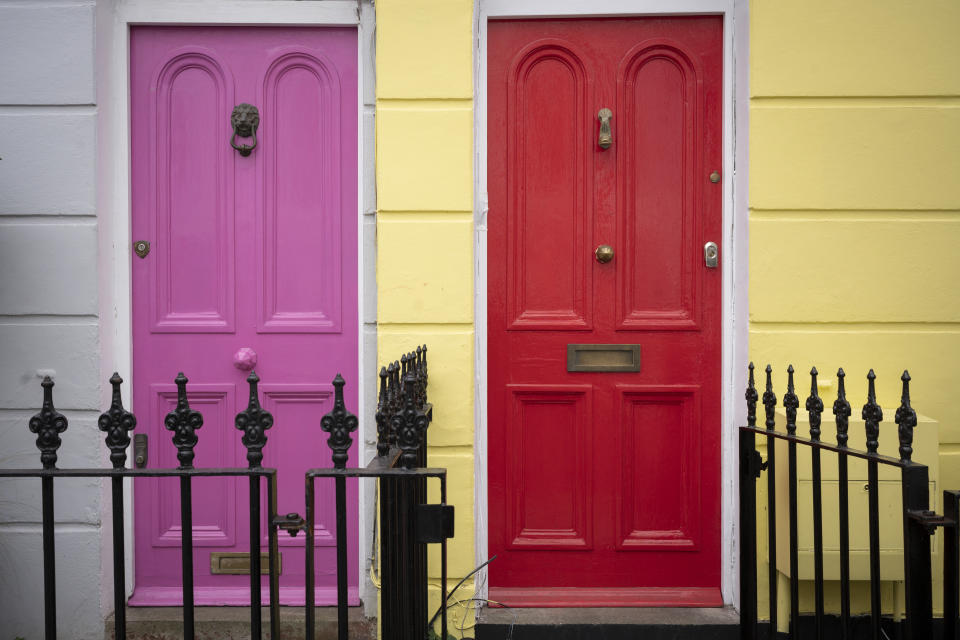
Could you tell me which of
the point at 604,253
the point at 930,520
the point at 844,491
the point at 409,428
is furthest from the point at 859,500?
the point at 409,428

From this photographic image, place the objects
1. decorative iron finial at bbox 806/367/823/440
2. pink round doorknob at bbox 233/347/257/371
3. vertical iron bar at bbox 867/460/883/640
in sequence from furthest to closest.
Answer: pink round doorknob at bbox 233/347/257/371 → decorative iron finial at bbox 806/367/823/440 → vertical iron bar at bbox 867/460/883/640

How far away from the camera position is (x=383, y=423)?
1871 millimetres

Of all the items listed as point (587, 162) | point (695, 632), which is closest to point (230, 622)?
point (695, 632)

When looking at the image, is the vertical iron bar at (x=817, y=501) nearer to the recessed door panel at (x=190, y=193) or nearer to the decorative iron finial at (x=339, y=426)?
the decorative iron finial at (x=339, y=426)

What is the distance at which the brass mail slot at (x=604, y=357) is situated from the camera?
302cm

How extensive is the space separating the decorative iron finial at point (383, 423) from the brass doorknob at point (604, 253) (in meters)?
1.37

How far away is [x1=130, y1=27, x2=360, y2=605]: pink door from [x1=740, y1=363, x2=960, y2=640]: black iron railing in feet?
5.25

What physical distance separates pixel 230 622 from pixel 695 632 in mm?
1901

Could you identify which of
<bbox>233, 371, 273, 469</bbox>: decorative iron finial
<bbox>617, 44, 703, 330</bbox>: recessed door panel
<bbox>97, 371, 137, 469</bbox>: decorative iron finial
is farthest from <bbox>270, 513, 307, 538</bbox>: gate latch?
<bbox>617, 44, 703, 330</bbox>: recessed door panel

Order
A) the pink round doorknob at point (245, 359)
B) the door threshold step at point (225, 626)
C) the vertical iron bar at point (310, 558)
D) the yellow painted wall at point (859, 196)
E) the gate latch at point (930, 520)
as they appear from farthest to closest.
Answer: the pink round doorknob at point (245, 359) → the door threshold step at point (225, 626) → the yellow painted wall at point (859, 196) → the gate latch at point (930, 520) → the vertical iron bar at point (310, 558)

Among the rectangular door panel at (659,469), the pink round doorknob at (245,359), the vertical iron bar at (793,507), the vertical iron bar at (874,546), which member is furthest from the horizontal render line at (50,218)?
the vertical iron bar at (874,546)

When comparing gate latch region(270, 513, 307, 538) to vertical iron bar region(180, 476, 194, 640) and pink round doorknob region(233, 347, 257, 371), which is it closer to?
vertical iron bar region(180, 476, 194, 640)

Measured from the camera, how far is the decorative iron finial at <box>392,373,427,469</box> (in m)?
1.69

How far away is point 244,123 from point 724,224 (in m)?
2.08
